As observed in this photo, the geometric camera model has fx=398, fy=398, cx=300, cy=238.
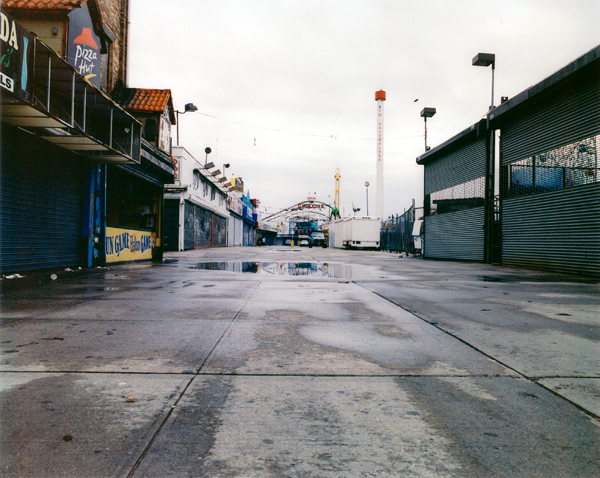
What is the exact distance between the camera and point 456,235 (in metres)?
19.6

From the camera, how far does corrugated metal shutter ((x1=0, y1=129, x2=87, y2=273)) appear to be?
8.90 meters

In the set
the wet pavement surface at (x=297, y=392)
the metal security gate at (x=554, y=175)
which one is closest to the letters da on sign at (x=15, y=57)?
the wet pavement surface at (x=297, y=392)

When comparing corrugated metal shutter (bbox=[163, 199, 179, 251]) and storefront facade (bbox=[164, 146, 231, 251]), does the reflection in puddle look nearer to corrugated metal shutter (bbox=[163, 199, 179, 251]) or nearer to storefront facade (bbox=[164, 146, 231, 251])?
corrugated metal shutter (bbox=[163, 199, 179, 251])

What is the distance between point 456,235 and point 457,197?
1.89 metres

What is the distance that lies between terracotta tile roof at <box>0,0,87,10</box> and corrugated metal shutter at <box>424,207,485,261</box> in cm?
1616

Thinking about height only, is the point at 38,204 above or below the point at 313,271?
above

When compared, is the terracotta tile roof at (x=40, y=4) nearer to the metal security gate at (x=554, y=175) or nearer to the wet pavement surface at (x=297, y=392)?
the wet pavement surface at (x=297, y=392)

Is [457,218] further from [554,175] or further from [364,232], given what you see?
[364,232]

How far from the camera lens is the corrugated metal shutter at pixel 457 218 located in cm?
1741

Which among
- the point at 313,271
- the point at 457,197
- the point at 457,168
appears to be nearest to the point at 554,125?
the point at 457,168

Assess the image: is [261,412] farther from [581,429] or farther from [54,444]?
[581,429]

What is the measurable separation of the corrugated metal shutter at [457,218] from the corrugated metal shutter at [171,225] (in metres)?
15.9

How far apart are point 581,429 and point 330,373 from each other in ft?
4.94

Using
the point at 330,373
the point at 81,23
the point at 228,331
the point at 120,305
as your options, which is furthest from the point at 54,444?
the point at 81,23
